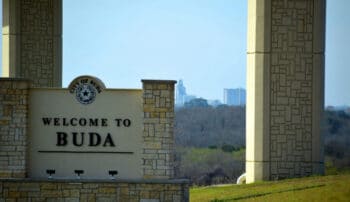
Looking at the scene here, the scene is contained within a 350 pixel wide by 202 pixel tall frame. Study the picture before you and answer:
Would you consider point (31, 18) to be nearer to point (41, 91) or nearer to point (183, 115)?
point (41, 91)

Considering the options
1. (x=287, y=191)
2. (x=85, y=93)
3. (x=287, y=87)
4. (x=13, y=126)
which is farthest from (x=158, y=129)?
(x=287, y=87)

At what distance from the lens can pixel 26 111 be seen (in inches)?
951

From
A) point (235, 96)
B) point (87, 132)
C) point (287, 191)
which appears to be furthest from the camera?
point (235, 96)

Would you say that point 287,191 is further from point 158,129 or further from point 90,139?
point 90,139

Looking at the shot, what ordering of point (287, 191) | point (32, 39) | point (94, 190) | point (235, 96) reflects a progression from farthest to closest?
point (235, 96) < point (32, 39) < point (287, 191) < point (94, 190)

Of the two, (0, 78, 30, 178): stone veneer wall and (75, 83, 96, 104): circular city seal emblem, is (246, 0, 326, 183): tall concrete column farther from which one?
(0, 78, 30, 178): stone veneer wall

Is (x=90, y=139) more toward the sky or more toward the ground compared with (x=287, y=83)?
more toward the ground

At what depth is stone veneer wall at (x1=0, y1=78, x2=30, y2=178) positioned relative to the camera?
24.1 meters

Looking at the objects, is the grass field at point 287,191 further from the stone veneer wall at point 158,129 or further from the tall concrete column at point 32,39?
the tall concrete column at point 32,39

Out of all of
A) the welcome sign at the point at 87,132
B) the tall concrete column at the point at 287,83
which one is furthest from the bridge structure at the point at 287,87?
the welcome sign at the point at 87,132

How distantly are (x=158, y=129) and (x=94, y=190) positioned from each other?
1907 mm

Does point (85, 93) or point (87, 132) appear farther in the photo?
point (85, 93)

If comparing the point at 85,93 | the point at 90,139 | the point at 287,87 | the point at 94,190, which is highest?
the point at 287,87

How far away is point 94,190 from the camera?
2377 centimetres
